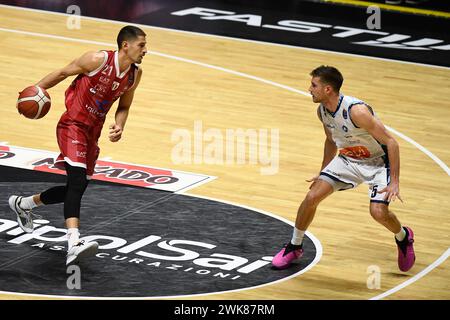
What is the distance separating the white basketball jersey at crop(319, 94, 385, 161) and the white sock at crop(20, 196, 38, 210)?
8.31ft

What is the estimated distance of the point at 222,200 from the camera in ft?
37.5

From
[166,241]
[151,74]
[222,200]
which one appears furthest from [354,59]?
[166,241]

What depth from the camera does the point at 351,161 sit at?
31.6 ft

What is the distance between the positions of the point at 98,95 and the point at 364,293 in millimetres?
2634

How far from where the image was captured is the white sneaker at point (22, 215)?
10102mm

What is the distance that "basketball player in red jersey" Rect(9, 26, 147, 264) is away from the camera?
9.50 m

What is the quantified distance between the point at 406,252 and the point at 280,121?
4709 mm

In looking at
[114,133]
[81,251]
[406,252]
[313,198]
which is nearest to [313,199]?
[313,198]

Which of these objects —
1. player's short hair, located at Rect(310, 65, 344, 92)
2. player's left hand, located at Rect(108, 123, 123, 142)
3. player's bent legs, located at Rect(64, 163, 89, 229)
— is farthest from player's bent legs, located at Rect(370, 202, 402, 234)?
player's bent legs, located at Rect(64, 163, 89, 229)

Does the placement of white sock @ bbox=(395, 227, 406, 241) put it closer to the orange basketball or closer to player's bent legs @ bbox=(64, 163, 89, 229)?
player's bent legs @ bbox=(64, 163, 89, 229)

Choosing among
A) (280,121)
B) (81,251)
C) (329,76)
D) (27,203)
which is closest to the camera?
(81,251)

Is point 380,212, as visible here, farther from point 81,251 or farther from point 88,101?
point 88,101

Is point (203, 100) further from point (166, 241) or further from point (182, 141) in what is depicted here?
point (166, 241)

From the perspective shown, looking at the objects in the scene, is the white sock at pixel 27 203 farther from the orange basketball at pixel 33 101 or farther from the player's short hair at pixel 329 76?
the player's short hair at pixel 329 76
